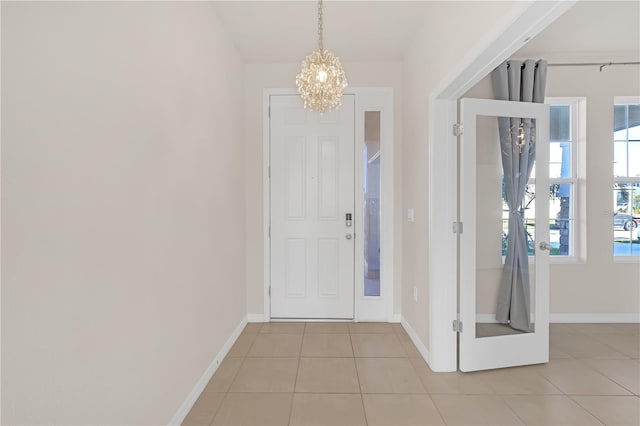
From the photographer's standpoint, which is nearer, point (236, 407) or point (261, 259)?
point (236, 407)

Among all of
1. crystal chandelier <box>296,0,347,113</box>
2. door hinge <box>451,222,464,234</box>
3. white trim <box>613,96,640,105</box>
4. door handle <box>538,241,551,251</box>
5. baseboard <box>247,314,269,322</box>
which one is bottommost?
baseboard <box>247,314,269,322</box>

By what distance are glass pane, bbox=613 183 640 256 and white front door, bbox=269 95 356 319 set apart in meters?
3.01

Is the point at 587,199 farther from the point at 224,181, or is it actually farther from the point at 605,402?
the point at 224,181

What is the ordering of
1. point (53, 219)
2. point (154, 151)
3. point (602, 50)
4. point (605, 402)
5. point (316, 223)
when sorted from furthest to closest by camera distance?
1. point (316, 223)
2. point (602, 50)
3. point (605, 402)
4. point (154, 151)
5. point (53, 219)

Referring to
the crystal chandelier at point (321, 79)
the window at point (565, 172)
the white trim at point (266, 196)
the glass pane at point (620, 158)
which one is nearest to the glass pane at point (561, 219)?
the window at point (565, 172)

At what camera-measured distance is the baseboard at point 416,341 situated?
2.57 metres

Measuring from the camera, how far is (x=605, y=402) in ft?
6.72

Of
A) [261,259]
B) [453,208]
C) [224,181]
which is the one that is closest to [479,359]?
[453,208]

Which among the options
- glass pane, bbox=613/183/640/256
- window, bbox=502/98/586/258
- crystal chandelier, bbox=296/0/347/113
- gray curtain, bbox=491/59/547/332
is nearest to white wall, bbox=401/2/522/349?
gray curtain, bbox=491/59/547/332

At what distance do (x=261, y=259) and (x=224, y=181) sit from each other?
3.75 ft

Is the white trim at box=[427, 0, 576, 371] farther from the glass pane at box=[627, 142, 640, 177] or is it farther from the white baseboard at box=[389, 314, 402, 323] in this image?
the glass pane at box=[627, 142, 640, 177]

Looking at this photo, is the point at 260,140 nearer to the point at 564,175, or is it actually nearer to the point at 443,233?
the point at 443,233

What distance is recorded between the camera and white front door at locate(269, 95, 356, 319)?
11.4 feet

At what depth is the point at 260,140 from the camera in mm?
3502
